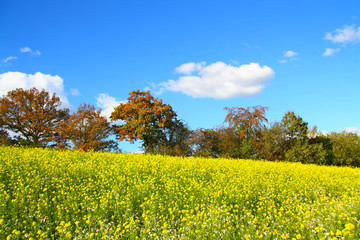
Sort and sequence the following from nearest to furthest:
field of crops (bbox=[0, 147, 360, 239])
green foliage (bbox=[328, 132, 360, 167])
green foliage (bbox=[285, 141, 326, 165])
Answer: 1. field of crops (bbox=[0, 147, 360, 239])
2. green foliage (bbox=[285, 141, 326, 165])
3. green foliage (bbox=[328, 132, 360, 167])

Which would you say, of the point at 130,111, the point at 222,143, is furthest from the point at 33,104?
the point at 222,143

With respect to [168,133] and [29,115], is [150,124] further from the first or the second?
[29,115]

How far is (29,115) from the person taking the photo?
36094mm

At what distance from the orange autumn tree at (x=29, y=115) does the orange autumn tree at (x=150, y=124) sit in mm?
10943

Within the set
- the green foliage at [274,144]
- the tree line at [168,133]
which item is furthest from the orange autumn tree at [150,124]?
→ the green foliage at [274,144]

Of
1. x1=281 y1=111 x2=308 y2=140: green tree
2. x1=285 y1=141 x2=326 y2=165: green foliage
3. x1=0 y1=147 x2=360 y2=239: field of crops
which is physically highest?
x1=281 y1=111 x2=308 y2=140: green tree

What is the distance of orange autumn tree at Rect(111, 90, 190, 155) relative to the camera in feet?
103

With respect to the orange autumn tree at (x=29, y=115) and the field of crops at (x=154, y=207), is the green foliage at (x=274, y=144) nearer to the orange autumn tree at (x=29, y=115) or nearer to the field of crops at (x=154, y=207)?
the field of crops at (x=154, y=207)

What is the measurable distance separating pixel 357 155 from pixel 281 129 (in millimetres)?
9057

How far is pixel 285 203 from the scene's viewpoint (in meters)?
8.39

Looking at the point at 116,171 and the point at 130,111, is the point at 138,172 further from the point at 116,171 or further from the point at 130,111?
the point at 130,111

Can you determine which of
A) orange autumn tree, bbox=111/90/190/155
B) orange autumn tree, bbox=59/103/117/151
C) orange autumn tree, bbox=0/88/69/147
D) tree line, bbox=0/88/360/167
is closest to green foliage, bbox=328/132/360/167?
tree line, bbox=0/88/360/167

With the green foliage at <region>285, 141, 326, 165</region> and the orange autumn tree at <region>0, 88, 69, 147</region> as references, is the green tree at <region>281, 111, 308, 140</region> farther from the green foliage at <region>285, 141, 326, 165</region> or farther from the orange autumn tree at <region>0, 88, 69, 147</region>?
the orange autumn tree at <region>0, 88, 69, 147</region>

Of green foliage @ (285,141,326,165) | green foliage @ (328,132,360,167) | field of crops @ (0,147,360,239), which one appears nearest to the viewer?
field of crops @ (0,147,360,239)
